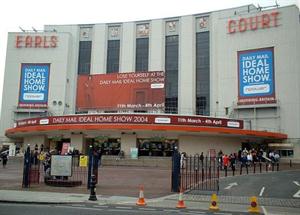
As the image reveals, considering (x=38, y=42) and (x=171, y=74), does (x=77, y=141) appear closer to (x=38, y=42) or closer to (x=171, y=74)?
(x=171, y=74)

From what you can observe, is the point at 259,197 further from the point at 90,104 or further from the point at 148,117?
the point at 90,104

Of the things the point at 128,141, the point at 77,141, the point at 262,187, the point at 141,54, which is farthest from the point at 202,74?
the point at 262,187

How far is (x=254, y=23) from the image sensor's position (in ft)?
192

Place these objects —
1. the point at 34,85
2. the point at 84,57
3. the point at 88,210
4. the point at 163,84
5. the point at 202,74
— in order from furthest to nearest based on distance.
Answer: the point at 84,57, the point at 34,85, the point at 202,74, the point at 163,84, the point at 88,210

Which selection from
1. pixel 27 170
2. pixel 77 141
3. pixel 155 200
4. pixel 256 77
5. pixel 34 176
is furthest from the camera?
pixel 256 77

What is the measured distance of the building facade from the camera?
5025 cm

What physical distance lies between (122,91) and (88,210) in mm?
44935

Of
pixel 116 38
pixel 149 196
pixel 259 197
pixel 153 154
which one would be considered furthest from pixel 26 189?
pixel 116 38

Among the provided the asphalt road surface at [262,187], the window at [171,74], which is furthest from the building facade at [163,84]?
the asphalt road surface at [262,187]

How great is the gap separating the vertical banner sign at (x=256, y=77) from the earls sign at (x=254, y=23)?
137 inches

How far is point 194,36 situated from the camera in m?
64.7

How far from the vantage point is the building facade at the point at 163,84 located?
165 ft

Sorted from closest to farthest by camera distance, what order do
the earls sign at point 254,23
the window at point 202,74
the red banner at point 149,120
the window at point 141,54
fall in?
the red banner at point 149,120, the earls sign at point 254,23, the window at point 202,74, the window at point 141,54

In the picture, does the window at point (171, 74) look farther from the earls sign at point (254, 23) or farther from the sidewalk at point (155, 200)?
the sidewalk at point (155, 200)
